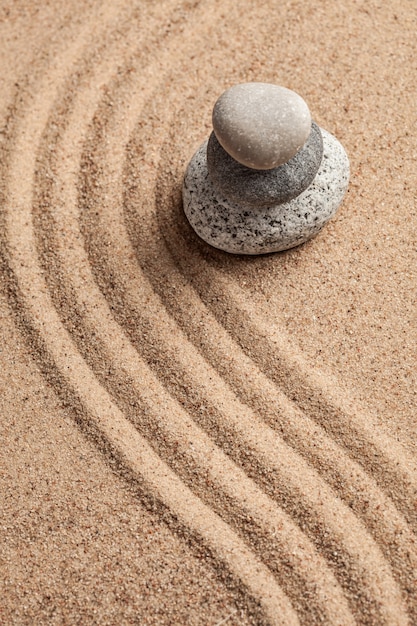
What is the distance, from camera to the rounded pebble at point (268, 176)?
1637 millimetres

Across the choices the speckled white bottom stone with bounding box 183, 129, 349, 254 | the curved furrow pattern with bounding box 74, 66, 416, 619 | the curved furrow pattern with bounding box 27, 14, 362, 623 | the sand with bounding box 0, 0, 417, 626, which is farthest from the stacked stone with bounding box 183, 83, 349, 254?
the curved furrow pattern with bounding box 27, 14, 362, 623

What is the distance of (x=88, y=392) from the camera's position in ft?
5.73

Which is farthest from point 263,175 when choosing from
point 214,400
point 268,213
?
point 214,400

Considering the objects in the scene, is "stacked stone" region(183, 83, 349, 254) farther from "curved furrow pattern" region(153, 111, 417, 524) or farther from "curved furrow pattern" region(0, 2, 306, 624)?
"curved furrow pattern" region(0, 2, 306, 624)

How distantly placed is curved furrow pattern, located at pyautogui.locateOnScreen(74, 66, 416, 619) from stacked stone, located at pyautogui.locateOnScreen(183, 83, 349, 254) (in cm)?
25

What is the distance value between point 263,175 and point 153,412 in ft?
2.27

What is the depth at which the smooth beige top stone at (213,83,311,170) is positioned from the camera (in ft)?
4.97

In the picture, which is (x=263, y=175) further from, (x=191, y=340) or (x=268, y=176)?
(x=191, y=340)

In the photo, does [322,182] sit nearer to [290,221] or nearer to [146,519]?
[290,221]

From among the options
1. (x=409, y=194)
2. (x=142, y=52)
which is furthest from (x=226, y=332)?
(x=142, y=52)

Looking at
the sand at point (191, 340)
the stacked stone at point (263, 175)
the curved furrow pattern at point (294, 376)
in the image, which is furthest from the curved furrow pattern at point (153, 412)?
the stacked stone at point (263, 175)

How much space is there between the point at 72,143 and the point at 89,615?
52.4 inches

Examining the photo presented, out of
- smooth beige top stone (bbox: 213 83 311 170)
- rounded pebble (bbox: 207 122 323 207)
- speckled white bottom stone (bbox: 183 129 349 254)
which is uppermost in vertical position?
smooth beige top stone (bbox: 213 83 311 170)

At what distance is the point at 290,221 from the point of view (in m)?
1.73
